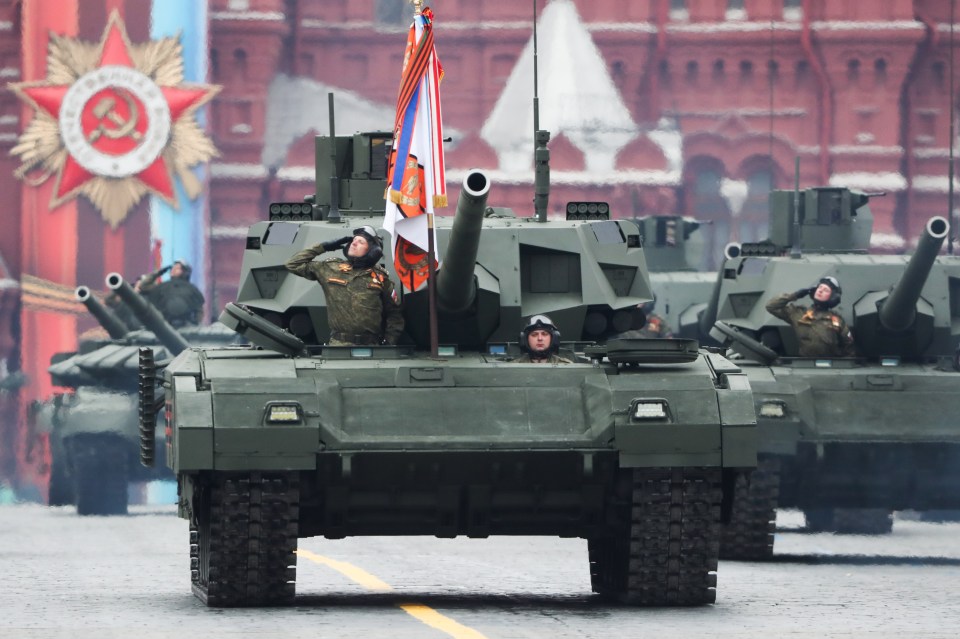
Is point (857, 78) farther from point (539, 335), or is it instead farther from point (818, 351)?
point (539, 335)

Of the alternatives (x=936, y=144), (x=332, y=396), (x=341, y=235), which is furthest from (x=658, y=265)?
(x=936, y=144)

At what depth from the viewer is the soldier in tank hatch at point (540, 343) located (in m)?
16.4

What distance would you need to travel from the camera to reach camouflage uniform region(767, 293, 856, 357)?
74.2ft

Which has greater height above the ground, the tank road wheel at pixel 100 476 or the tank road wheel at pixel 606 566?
the tank road wheel at pixel 606 566

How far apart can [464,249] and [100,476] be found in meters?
15.1

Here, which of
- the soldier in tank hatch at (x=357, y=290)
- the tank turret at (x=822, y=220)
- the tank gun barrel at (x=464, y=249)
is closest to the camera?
the tank gun barrel at (x=464, y=249)

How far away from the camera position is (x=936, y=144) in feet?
190

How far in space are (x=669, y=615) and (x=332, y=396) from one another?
2.26 meters

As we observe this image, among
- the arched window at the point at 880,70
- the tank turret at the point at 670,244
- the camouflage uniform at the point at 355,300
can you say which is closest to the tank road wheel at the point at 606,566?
the camouflage uniform at the point at 355,300

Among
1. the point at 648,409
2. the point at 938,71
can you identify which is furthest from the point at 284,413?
the point at 938,71

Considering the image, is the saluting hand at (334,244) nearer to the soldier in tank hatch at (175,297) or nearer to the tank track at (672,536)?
the tank track at (672,536)

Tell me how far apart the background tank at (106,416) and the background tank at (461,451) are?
1380cm

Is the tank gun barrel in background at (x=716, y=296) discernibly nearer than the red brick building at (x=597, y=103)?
Yes

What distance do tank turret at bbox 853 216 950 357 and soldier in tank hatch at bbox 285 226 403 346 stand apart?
244 inches
